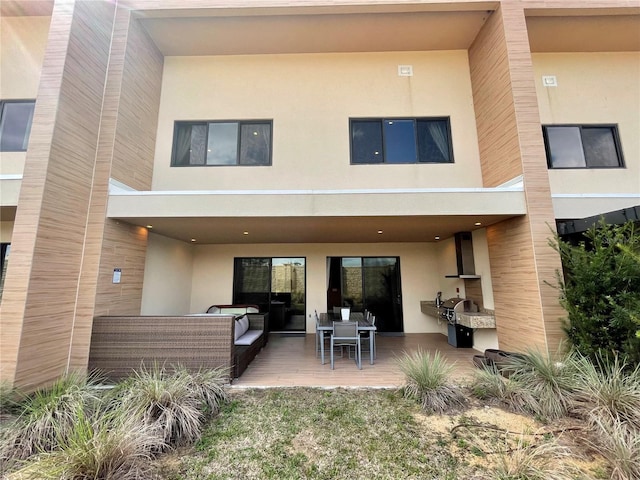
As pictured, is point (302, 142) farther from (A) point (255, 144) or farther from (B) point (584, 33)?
(B) point (584, 33)

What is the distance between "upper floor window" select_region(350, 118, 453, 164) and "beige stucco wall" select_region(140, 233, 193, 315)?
5.00 meters

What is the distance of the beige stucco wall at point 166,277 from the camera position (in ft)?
20.0

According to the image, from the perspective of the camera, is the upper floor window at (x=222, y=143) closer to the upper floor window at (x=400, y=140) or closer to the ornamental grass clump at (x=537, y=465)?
the upper floor window at (x=400, y=140)

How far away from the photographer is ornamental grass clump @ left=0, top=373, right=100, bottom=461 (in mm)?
2705

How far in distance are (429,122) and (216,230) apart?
5.67 m

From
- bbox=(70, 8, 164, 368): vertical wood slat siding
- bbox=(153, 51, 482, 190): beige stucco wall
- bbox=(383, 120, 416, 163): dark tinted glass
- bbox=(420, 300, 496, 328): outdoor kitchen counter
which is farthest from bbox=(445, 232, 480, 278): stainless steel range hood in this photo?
bbox=(70, 8, 164, 368): vertical wood slat siding

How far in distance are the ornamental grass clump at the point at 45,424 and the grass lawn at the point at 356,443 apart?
1.14 meters

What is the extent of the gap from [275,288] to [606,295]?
6.92 m

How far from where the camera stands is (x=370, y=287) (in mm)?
8367

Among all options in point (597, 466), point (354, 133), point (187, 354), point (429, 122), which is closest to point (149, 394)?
point (187, 354)

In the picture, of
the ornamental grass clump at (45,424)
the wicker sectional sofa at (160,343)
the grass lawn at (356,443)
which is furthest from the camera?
the wicker sectional sofa at (160,343)

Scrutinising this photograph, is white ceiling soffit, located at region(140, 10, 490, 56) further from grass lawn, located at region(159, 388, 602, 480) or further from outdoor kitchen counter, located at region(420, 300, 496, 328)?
grass lawn, located at region(159, 388, 602, 480)

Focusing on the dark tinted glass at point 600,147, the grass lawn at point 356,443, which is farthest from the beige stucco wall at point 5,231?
the dark tinted glass at point 600,147

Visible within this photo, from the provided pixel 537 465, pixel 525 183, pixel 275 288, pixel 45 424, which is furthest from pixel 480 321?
pixel 45 424
